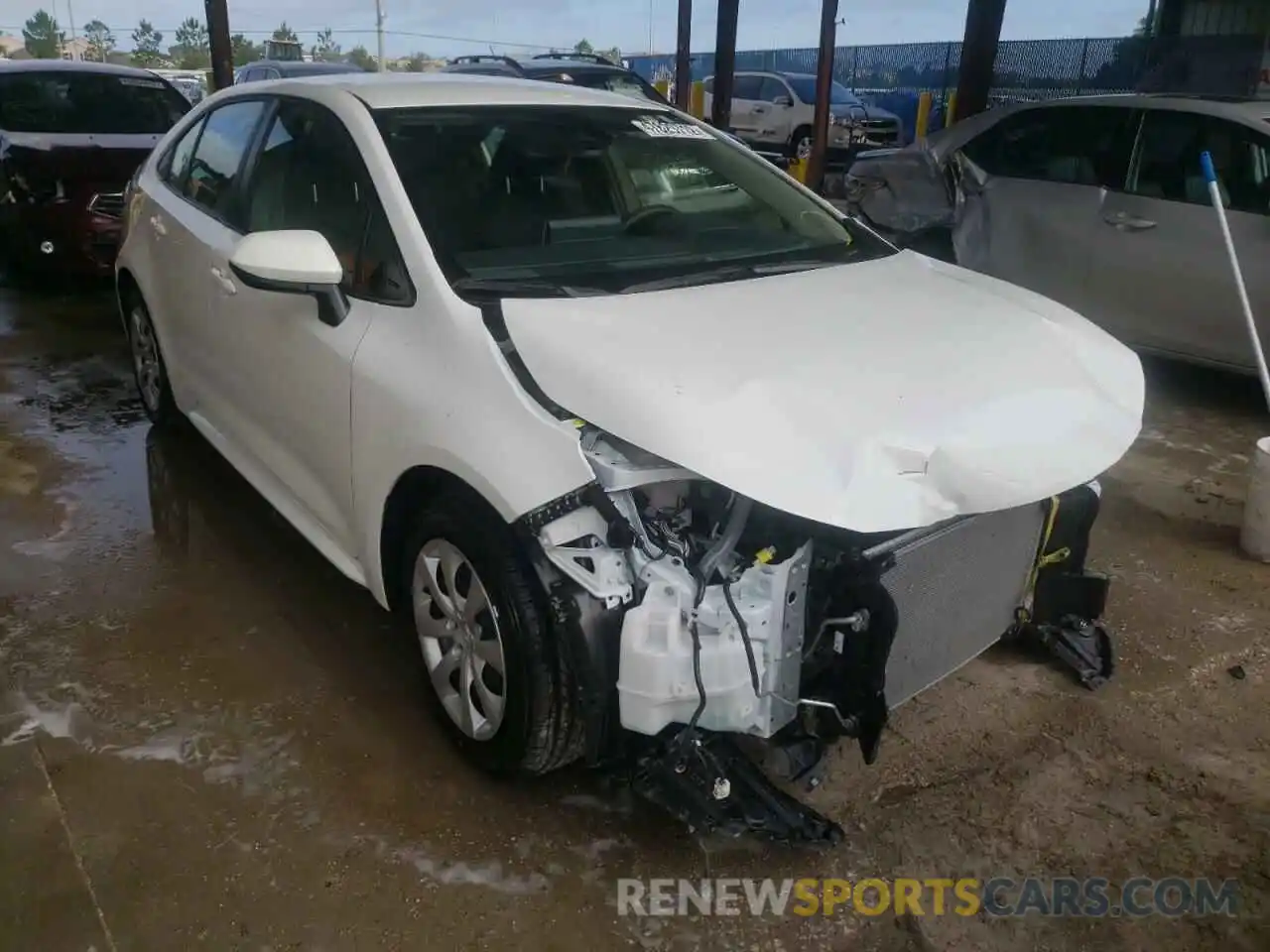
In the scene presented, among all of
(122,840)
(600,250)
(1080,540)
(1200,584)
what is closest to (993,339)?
(1080,540)

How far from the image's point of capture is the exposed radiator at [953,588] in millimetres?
2340

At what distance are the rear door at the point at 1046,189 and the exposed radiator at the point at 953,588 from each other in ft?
11.8

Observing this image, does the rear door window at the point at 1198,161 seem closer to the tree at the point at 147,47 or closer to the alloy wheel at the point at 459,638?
the alloy wheel at the point at 459,638

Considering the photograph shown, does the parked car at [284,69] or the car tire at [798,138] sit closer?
the parked car at [284,69]

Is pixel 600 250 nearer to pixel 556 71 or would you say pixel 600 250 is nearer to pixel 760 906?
pixel 760 906

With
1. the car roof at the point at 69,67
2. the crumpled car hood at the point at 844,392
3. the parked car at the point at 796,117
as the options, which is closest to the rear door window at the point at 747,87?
the parked car at the point at 796,117

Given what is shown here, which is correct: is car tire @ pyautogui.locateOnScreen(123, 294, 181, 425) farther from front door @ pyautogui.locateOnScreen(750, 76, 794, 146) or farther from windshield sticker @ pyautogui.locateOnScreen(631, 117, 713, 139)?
front door @ pyautogui.locateOnScreen(750, 76, 794, 146)

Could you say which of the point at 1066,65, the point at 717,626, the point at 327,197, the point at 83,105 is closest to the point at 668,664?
the point at 717,626

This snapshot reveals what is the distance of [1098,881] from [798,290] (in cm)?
157

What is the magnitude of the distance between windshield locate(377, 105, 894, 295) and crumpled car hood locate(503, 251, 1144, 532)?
0.25 m

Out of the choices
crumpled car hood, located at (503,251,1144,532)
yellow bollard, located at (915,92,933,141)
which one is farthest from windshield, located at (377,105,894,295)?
yellow bollard, located at (915,92,933,141)

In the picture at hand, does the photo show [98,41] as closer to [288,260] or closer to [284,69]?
[284,69]

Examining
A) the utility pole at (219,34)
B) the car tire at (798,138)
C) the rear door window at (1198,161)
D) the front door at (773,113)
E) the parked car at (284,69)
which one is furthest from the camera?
the front door at (773,113)

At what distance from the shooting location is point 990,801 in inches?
103
